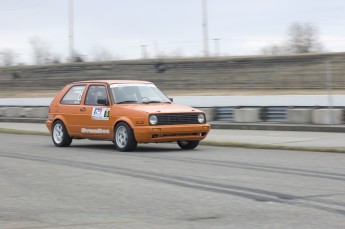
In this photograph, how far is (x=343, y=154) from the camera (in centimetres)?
1320

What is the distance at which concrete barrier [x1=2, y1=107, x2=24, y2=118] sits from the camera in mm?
32000

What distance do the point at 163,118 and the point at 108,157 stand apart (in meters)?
1.61

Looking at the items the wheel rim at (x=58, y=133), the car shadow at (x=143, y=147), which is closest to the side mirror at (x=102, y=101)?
the car shadow at (x=143, y=147)

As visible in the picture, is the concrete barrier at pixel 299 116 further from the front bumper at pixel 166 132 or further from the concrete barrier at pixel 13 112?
the concrete barrier at pixel 13 112

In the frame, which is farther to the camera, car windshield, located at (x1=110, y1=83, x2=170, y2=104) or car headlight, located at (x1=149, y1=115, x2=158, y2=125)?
car windshield, located at (x1=110, y1=83, x2=170, y2=104)

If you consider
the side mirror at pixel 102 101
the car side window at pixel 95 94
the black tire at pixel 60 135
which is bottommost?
the black tire at pixel 60 135

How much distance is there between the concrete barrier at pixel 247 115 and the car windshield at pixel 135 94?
25.3 ft

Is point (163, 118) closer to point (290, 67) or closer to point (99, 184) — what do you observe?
point (99, 184)

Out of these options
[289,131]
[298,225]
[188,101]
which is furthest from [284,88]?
[298,225]

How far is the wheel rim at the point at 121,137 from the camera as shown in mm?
14344

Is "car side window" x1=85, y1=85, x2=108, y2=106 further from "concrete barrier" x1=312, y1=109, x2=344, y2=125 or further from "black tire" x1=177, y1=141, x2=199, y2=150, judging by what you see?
"concrete barrier" x1=312, y1=109, x2=344, y2=125


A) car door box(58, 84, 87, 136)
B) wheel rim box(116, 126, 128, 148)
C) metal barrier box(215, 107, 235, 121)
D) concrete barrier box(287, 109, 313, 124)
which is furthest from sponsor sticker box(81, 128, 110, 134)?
metal barrier box(215, 107, 235, 121)

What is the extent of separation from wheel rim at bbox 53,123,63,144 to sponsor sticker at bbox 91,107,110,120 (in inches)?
54.0

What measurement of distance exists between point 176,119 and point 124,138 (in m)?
1.21
